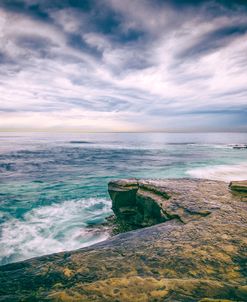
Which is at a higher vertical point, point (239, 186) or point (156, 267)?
point (239, 186)

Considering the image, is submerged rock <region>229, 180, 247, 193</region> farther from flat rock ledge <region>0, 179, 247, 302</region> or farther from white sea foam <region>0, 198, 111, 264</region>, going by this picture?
white sea foam <region>0, 198, 111, 264</region>

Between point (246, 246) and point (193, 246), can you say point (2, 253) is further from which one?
point (246, 246)

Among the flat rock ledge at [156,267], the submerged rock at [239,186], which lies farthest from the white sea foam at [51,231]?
the submerged rock at [239,186]

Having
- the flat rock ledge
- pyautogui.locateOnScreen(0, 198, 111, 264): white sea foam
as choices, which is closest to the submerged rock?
the flat rock ledge

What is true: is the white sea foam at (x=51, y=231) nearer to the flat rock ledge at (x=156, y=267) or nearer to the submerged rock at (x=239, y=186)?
the flat rock ledge at (x=156, y=267)

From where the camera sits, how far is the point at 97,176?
26.9 meters

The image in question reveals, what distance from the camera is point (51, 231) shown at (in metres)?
11.9

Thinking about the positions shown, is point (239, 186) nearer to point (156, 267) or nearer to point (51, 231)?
point (156, 267)

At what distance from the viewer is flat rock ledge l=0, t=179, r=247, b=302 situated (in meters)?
2.97

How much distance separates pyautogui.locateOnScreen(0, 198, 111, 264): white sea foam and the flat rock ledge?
6.23m

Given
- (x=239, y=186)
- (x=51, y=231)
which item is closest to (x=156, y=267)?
(x=239, y=186)

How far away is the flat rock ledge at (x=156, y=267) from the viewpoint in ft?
9.73

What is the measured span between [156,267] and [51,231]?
31.9ft

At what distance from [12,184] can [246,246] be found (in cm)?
2293
